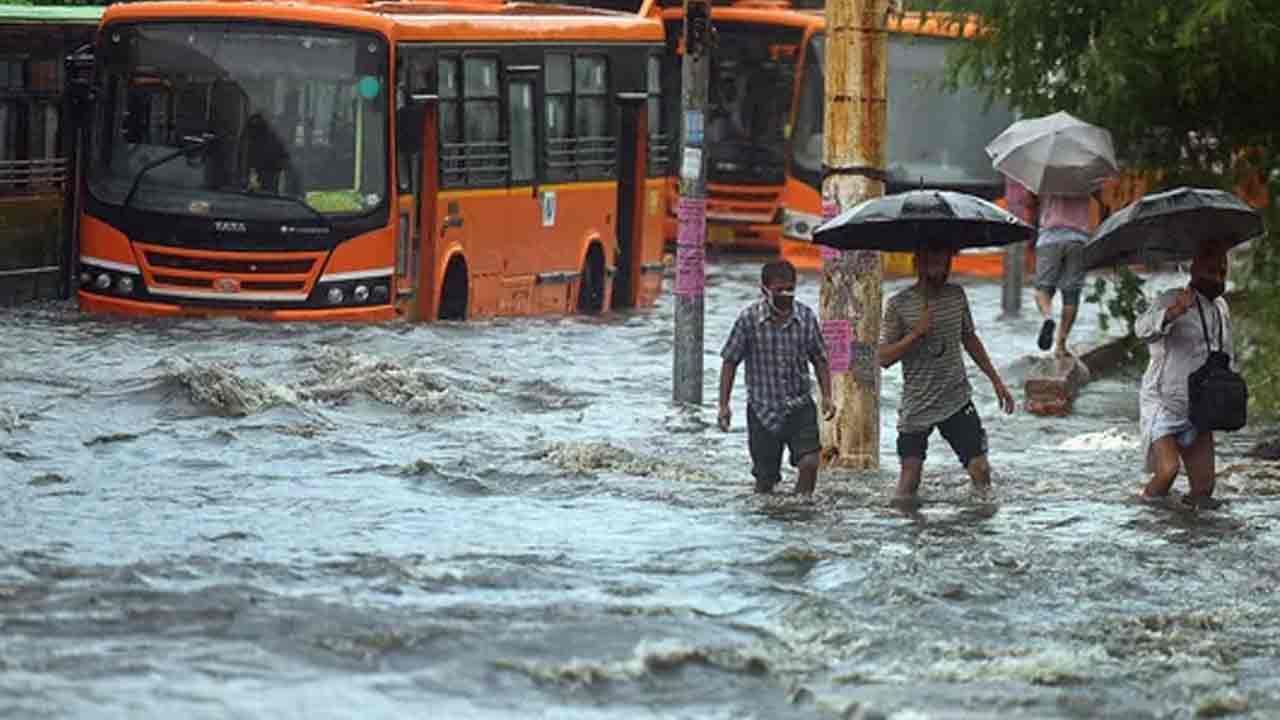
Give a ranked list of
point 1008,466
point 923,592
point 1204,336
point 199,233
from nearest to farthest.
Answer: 1. point 923,592
2. point 1204,336
3. point 1008,466
4. point 199,233

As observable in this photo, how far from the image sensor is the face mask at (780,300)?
17.0 meters

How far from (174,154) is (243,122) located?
630 millimetres

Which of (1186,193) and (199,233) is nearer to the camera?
(1186,193)

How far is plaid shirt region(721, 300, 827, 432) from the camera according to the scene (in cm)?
1709

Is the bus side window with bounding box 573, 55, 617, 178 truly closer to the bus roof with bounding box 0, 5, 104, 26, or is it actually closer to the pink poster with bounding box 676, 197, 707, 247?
the bus roof with bounding box 0, 5, 104, 26

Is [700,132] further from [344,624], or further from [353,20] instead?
[344,624]

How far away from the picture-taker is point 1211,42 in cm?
2169

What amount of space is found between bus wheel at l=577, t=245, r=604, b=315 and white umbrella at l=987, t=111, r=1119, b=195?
8.33m

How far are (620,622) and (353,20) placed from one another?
15168mm

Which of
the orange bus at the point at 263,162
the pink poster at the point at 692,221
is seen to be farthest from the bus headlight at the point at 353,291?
the pink poster at the point at 692,221

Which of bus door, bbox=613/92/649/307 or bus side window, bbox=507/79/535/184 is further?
bus door, bbox=613/92/649/307

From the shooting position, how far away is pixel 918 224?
678 inches

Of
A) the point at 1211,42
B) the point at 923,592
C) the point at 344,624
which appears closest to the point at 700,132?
the point at 1211,42

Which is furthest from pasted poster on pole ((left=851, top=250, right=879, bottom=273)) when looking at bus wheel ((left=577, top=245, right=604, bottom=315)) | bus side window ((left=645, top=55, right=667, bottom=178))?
bus side window ((left=645, top=55, right=667, bottom=178))
